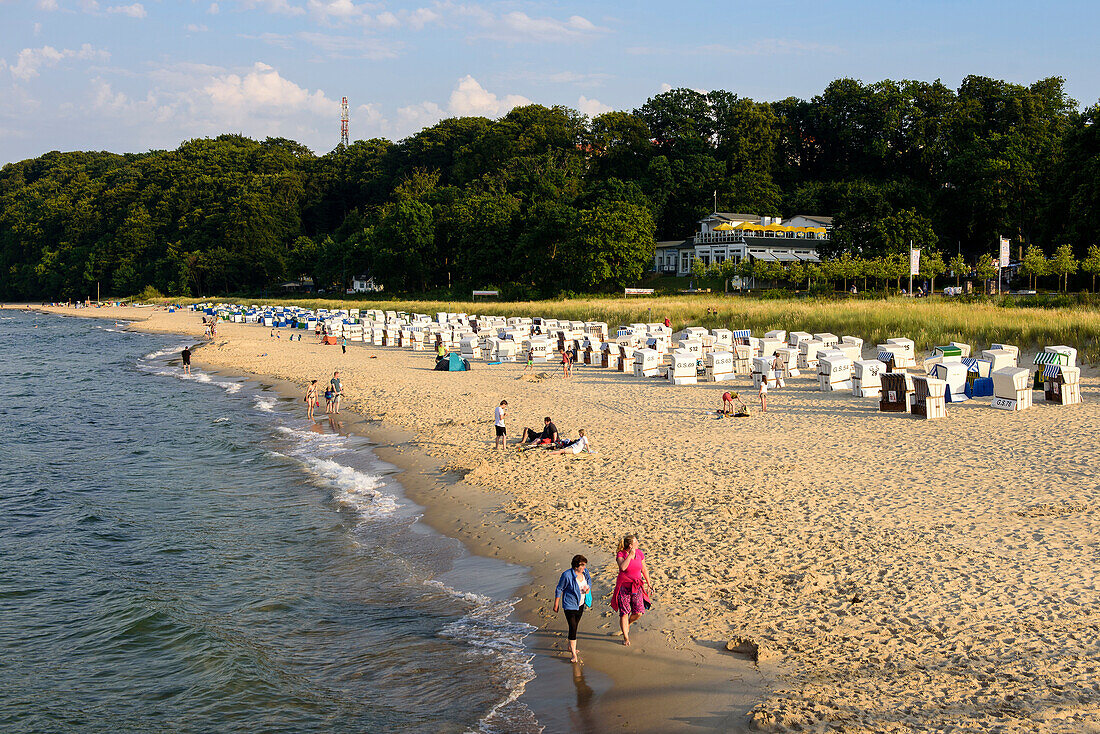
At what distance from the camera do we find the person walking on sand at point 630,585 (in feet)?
26.0

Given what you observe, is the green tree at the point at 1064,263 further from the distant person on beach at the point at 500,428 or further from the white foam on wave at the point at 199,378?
the white foam on wave at the point at 199,378

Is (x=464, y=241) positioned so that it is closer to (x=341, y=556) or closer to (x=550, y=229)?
(x=550, y=229)

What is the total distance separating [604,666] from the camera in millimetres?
7863

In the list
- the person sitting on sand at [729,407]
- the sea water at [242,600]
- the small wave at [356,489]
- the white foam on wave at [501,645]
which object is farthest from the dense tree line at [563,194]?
the white foam on wave at [501,645]

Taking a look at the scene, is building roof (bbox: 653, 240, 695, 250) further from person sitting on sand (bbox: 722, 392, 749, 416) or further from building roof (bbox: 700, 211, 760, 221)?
person sitting on sand (bbox: 722, 392, 749, 416)

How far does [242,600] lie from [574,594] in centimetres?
516

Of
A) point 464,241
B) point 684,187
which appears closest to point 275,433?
point 464,241

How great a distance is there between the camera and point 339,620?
9617 millimetres

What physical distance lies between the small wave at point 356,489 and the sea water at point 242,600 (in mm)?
61

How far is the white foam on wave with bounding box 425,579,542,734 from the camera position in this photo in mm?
7074

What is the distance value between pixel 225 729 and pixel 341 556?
427cm

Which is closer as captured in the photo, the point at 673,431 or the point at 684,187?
the point at 673,431

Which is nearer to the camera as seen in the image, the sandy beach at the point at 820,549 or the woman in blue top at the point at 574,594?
the sandy beach at the point at 820,549

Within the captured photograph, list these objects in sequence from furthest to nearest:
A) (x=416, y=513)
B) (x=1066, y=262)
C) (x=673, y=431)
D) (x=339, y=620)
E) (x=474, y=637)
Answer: (x=1066, y=262)
(x=673, y=431)
(x=416, y=513)
(x=339, y=620)
(x=474, y=637)
